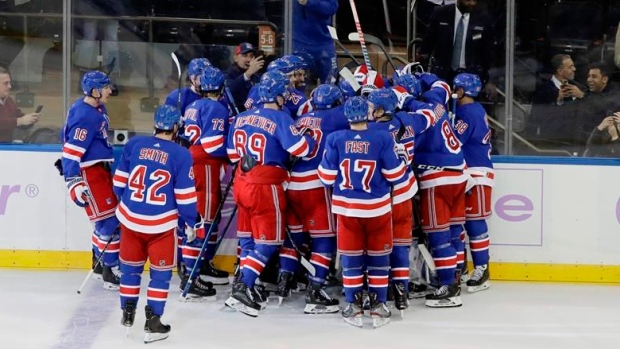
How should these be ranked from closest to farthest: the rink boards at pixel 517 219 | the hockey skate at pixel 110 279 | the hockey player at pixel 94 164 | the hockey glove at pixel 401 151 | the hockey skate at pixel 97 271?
the hockey glove at pixel 401 151
the hockey player at pixel 94 164
the hockey skate at pixel 110 279
the hockey skate at pixel 97 271
the rink boards at pixel 517 219

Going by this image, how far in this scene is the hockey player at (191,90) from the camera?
6227mm

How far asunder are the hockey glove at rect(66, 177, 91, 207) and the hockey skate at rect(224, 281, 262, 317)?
911 millimetres

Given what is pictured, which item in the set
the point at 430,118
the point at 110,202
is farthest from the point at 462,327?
the point at 110,202

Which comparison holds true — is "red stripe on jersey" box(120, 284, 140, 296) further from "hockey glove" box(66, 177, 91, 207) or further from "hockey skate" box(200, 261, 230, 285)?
"hockey skate" box(200, 261, 230, 285)

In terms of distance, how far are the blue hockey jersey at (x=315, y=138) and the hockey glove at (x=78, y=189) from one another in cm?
105

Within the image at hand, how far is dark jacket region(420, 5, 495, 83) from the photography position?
22.4 ft

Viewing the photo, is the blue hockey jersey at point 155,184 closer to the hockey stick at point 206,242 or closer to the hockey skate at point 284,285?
the hockey stick at point 206,242

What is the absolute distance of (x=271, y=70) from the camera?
19.5 feet

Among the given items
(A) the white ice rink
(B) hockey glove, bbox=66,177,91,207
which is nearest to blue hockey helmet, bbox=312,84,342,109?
(A) the white ice rink

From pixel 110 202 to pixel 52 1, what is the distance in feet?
4.58

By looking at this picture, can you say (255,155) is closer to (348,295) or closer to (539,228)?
(348,295)

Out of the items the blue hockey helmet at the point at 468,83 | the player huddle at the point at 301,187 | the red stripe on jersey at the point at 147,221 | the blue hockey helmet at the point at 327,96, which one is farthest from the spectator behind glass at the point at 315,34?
the red stripe on jersey at the point at 147,221

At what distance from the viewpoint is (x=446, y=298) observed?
603 cm

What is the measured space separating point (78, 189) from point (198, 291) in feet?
2.69
